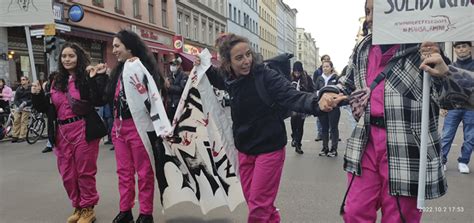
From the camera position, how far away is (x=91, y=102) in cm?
446

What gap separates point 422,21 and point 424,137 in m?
0.59

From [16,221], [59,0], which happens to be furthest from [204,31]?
[16,221]

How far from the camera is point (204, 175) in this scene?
4.34 metres

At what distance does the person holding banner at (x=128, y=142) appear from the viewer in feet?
14.0

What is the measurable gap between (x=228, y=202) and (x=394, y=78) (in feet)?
7.35

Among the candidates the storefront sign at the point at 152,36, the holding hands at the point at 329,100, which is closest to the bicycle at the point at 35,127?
the holding hands at the point at 329,100

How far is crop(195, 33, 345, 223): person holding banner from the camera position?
3.40 m

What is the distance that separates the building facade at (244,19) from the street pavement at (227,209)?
129 ft

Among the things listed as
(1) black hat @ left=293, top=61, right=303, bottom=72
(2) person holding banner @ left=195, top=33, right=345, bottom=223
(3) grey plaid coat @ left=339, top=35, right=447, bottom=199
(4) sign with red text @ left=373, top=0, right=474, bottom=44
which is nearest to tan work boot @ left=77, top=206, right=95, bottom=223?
(2) person holding banner @ left=195, top=33, right=345, bottom=223

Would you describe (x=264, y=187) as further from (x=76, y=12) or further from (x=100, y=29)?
(x=100, y=29)

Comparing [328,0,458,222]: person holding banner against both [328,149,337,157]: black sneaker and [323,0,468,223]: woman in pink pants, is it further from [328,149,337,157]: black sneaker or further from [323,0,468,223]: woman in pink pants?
[328,149,337,157]: black sneaker

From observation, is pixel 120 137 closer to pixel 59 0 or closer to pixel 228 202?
pixel 228 202

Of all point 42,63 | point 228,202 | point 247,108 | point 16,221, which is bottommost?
point 16,221

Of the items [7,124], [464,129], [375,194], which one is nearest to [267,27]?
[7,124]
